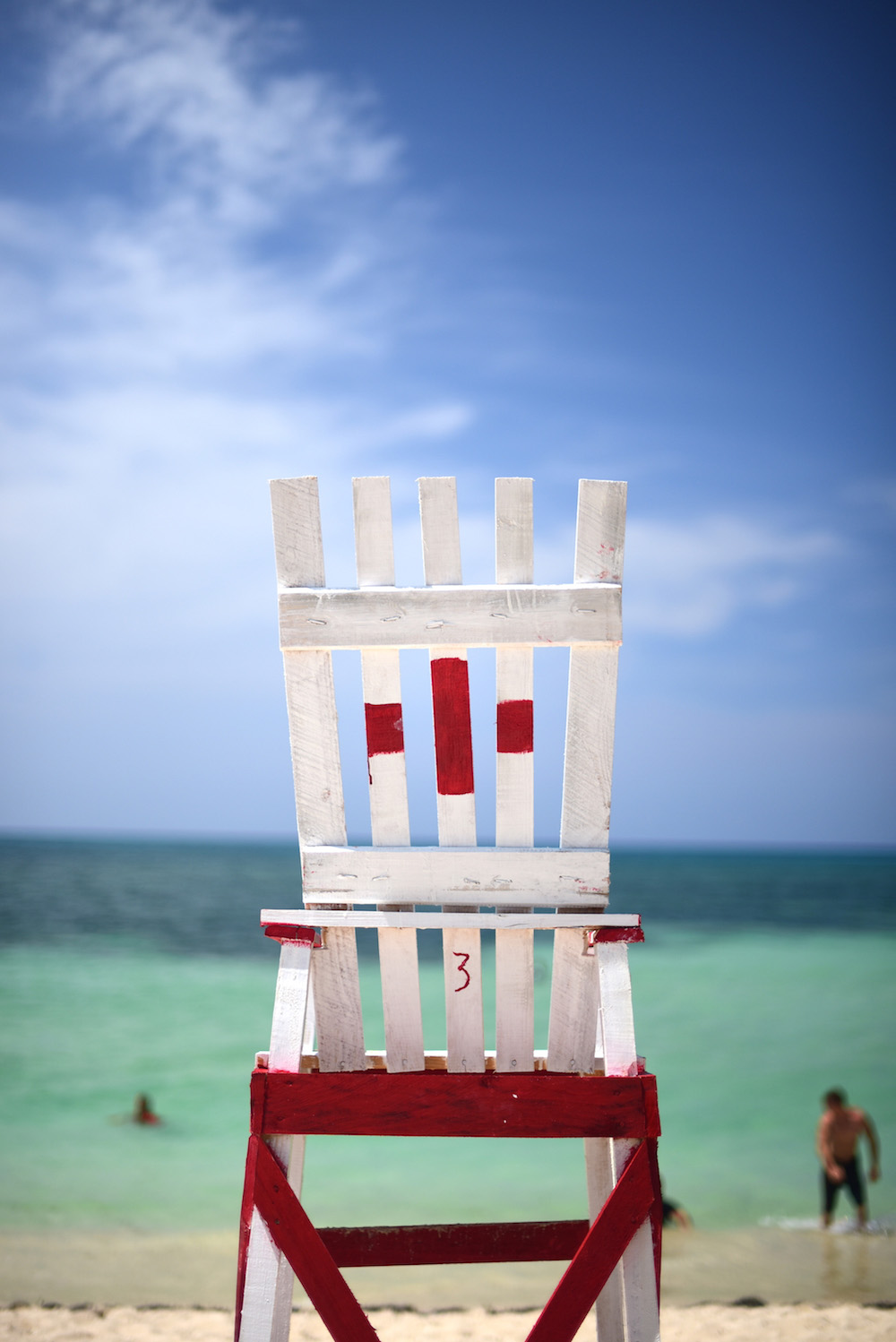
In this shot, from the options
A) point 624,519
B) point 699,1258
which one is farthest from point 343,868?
point 699,1258

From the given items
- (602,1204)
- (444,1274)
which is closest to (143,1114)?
(444,1274)

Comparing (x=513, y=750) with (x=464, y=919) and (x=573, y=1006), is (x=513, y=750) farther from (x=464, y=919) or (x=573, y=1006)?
(x=573, y=1006)

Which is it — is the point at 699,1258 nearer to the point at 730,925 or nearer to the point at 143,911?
the point at 730,925

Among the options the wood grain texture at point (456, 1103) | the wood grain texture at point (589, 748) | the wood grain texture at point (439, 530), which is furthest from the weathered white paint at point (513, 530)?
the wood grain texture at point (456, 1103)

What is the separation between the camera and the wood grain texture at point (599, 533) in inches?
106

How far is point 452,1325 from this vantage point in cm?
553

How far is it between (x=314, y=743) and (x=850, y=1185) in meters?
8.13

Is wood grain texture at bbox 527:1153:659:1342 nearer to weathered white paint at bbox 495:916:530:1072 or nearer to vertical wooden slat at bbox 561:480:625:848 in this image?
weathered white paint at bbox 495:916:530:1072

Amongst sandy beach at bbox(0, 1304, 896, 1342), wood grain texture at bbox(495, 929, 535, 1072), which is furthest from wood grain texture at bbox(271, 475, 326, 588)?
sandy beach at bbox(0, 1304, 896, 1342)

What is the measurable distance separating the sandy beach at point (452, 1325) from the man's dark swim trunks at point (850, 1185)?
8.64ft

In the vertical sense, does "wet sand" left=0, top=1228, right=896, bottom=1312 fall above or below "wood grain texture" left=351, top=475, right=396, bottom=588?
below

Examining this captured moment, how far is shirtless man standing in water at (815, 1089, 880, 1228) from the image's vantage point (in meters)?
8.21

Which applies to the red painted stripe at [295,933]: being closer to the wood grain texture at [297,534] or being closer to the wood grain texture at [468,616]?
the wood grain texture at [468,616]

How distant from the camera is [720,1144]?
35.3ft
